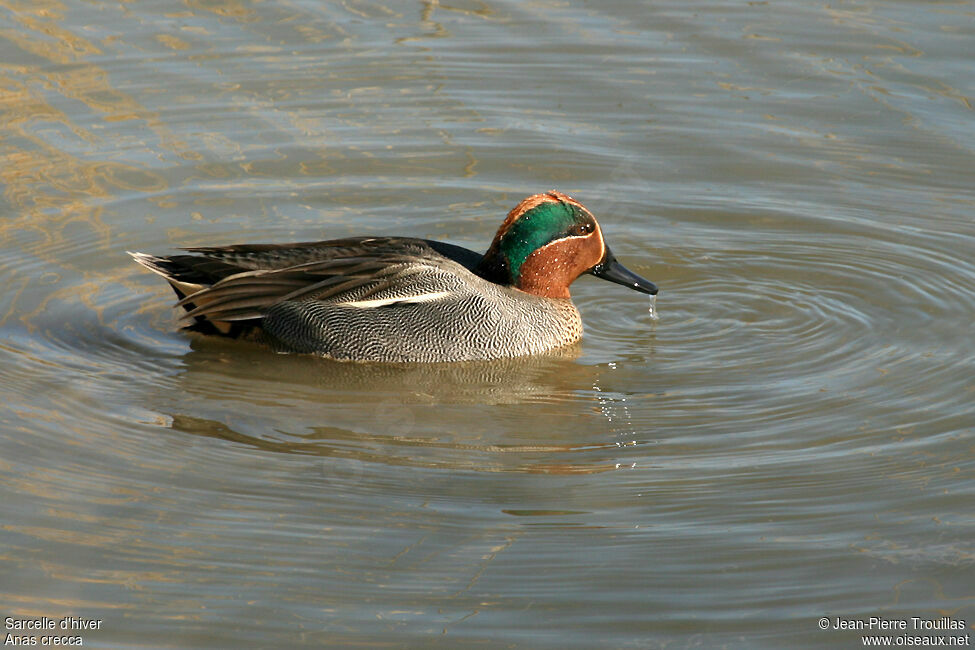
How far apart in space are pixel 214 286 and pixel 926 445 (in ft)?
12.7

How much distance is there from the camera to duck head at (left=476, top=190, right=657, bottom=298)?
8.39 m

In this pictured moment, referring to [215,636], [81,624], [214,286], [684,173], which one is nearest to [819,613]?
[215,636]

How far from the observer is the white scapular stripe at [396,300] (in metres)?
8.14

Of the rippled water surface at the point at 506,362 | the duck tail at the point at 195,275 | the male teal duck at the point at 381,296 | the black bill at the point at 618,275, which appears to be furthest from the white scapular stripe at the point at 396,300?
the black bill at the point at 618,275

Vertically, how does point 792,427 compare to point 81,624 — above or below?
above

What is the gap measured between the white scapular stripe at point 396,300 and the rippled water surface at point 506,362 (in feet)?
1.25

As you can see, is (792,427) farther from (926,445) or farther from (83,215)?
(83,215)

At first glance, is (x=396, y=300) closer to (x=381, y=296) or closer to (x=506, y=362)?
(x=381, y=296)

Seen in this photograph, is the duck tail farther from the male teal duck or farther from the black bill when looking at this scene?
the black bill

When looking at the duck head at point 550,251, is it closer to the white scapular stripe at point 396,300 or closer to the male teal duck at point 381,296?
the male teal duck at point 381,296

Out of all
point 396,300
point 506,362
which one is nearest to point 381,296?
point 396,300

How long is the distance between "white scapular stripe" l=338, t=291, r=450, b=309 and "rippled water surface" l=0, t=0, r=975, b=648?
38 cm

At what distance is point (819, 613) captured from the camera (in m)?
5.46

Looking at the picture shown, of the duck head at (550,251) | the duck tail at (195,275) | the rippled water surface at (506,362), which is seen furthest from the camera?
the duck head at (550,251)
